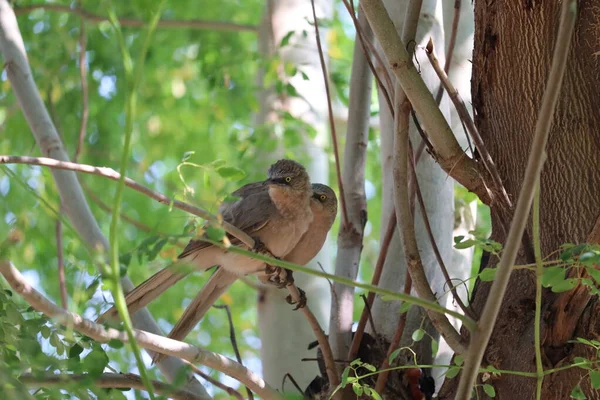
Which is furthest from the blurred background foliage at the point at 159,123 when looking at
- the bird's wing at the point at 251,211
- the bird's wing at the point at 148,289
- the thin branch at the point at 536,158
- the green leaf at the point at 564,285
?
the thin branch at the point at 536,158

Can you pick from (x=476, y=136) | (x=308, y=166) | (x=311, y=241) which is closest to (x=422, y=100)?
(x=476, y=136)

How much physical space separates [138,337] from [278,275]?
1.73m

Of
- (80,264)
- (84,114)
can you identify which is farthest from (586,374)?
(84,114)

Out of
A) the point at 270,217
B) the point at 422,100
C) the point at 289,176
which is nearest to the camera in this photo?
the point at 422,100

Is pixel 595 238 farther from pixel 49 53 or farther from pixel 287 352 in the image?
pixel 49 53

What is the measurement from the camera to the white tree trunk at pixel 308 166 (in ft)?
15.9

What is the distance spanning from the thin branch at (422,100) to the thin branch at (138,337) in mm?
1049

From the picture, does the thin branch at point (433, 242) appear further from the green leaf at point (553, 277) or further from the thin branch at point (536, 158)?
the thin branch at point (536, 158)

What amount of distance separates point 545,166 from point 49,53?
16.6 feet

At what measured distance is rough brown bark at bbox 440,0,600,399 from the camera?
2.78m

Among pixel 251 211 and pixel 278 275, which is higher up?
pixel 251 211

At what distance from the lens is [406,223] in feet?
9.22

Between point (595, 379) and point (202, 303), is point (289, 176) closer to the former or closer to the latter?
point (202, 303)

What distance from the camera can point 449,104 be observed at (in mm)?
4480
